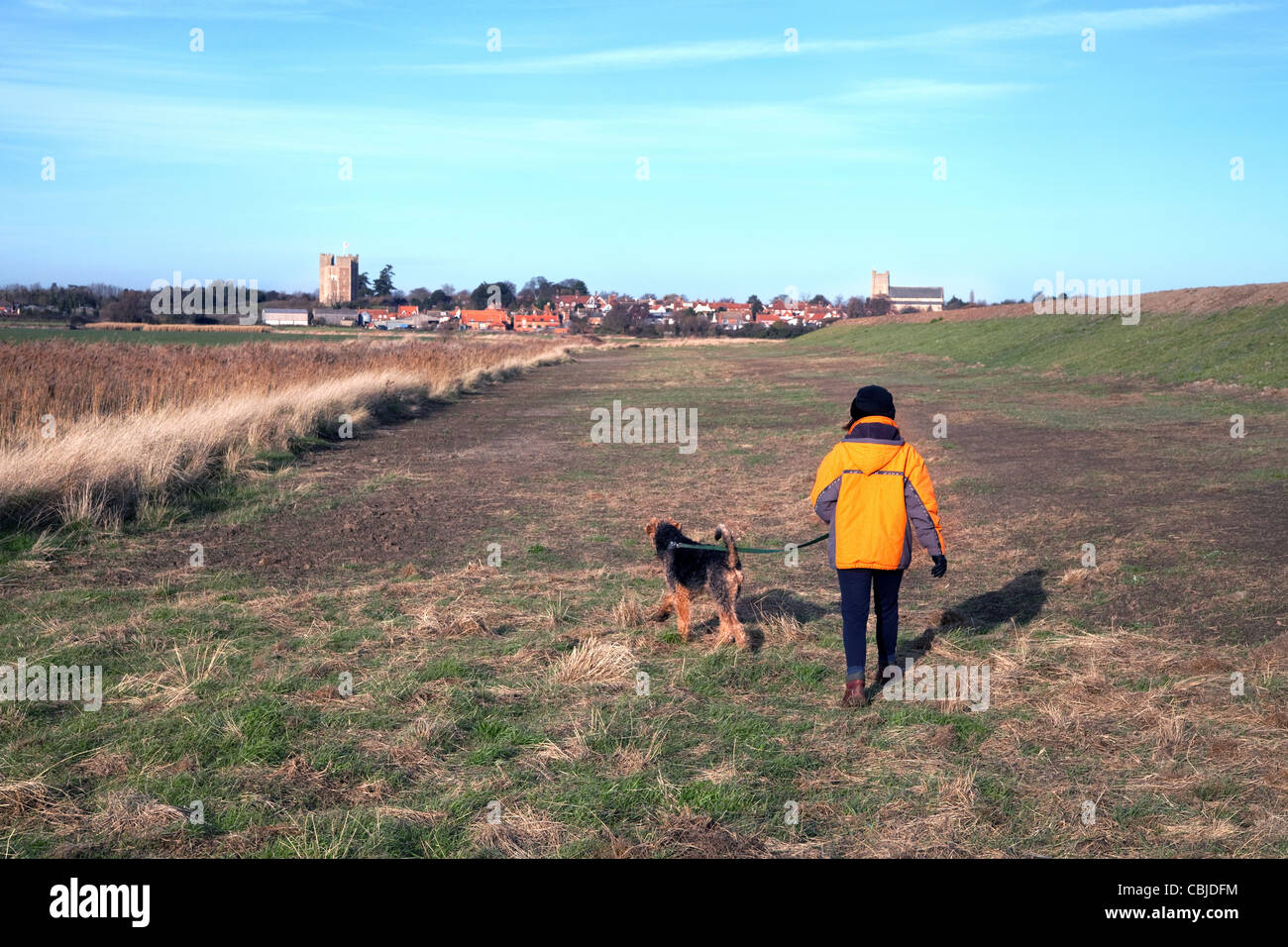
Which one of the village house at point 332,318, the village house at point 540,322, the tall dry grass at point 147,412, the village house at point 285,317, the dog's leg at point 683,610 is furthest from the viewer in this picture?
the village house at point 540,322

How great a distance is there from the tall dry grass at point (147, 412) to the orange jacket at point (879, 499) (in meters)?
7.53

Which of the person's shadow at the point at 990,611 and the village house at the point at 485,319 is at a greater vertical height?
the village house at the point at 485,319

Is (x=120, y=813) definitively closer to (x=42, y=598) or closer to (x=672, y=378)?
(x=42, y=598)

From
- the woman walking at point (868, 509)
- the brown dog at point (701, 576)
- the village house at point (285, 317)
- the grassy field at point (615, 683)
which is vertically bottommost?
the grassy field at point (615, 683)

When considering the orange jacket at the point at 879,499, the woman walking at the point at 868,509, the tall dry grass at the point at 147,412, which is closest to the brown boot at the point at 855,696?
the woman walking at the point at 868,509

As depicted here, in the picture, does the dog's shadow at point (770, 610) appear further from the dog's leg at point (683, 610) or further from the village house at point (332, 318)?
the village house at point (332, 318)

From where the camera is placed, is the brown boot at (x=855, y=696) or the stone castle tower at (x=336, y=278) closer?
the brown boot at (x=855, y=696)

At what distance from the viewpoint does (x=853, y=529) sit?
518 cm

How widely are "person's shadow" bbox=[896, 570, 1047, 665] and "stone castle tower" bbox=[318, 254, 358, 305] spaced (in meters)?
105

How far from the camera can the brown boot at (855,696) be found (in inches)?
201

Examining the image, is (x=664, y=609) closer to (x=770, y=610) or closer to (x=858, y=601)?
(x=770, y=610)

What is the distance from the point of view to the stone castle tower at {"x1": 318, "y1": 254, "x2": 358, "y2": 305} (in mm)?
106312
